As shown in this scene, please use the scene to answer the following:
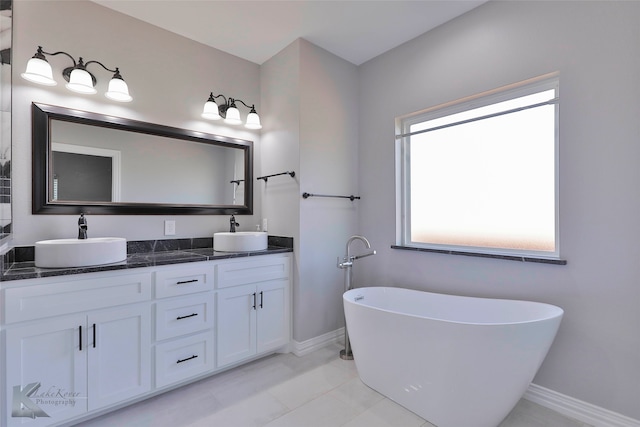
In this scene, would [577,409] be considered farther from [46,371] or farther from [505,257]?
[46,371]

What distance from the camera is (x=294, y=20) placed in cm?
229

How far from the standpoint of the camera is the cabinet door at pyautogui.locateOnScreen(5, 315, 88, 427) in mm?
1428

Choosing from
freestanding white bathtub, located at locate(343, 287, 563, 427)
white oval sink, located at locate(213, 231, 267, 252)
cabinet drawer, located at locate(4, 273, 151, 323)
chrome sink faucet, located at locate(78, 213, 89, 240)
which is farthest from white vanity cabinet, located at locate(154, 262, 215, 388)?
freestanding white bathtub, located at locate(343, 287, 563, 427)

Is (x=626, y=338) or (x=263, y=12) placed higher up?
(x=263, y=12)

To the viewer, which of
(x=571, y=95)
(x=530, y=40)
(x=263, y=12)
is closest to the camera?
(x=571, y=95)

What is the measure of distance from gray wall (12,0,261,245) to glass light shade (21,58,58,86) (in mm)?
116

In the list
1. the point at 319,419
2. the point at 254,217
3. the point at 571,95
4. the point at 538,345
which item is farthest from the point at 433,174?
the point at 319,419

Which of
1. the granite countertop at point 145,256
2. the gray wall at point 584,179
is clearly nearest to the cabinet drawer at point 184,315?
the granite countertop at point 145,256

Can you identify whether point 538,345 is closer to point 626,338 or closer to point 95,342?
point 626,338

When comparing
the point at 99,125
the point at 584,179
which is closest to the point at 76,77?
the point at 99,125

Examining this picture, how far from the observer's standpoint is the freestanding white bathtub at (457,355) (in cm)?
146

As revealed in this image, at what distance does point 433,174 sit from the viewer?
2535mm

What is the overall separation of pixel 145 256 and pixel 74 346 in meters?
0.64

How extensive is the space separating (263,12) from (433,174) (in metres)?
1.82
